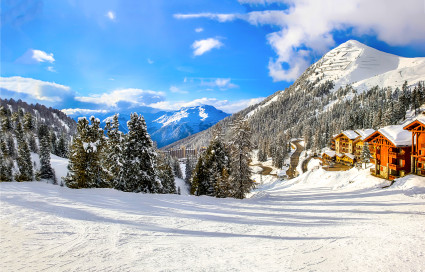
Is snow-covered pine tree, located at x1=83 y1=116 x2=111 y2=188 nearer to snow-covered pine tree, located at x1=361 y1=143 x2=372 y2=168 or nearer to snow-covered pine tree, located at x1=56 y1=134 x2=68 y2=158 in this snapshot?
snow-covered pine tree, located at x1=361 y1=143 x2=372 y2=168

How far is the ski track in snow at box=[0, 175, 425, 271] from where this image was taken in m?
5.71

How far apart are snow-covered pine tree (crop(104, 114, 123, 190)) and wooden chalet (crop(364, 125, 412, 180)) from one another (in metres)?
36.6

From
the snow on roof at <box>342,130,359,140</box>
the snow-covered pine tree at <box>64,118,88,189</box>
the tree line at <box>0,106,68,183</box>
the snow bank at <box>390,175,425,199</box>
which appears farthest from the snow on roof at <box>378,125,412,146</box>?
the tree line at <box>0,106,68,183</box>

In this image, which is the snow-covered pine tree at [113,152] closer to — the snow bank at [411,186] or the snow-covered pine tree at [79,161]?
the snow-covered pine tree at [79,161]

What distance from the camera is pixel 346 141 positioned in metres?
69.1

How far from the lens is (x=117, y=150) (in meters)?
26.2

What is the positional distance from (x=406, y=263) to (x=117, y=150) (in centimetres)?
2795

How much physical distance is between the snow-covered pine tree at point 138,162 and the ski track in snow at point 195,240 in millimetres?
12016

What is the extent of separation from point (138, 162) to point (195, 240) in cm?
1871

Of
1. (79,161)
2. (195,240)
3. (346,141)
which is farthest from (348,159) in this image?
(79,161)

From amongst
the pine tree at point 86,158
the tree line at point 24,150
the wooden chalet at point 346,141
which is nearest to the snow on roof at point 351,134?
the wooden chalet at point 346,141

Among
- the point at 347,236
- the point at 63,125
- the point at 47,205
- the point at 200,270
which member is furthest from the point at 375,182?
the point at 63,125

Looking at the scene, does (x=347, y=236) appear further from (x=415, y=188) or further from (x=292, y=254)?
(x=415, y=188)

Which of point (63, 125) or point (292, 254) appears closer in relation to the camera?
point (292, 254)
